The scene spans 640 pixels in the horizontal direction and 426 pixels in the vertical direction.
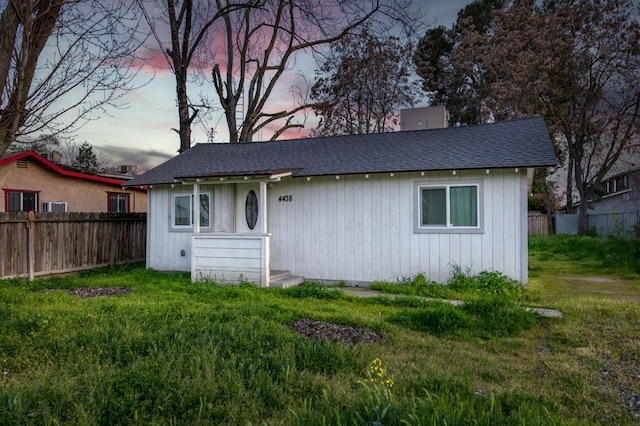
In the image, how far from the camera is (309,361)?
4254mm

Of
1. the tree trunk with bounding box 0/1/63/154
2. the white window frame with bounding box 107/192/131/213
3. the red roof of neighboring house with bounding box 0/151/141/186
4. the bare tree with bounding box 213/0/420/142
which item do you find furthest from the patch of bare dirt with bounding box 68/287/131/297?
the bare tree with bounding box 213/0/420/142

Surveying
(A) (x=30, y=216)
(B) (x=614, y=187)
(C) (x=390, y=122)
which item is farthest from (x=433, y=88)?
(A) (x=30, y=216)

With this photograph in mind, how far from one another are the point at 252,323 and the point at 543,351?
3.49 m

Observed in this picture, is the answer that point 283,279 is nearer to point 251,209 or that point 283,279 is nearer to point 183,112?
point 251,209

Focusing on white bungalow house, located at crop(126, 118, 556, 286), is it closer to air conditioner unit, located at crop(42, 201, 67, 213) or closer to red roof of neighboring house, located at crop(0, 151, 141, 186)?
red roof of neighboring house, located at crop(0, 151, 141, 186)

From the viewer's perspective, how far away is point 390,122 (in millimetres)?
25062

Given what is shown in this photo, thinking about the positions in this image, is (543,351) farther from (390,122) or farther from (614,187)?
(614,187)

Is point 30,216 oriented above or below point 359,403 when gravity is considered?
above

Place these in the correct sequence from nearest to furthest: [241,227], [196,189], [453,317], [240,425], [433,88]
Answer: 1. [240,425]
2. [453,317]
3. [196,189]
4. [241,227]
5. [433,88]

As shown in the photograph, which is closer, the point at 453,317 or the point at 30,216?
the point at 453,317

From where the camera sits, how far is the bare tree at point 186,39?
1817cm

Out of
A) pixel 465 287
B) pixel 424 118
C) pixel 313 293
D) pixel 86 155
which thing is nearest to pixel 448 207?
pixel 465 287

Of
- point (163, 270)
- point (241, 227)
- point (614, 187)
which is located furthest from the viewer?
point (614, 187)

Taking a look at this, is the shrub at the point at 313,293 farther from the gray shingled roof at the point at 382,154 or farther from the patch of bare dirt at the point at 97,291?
the patch of bare dirt at the point at 97,291
